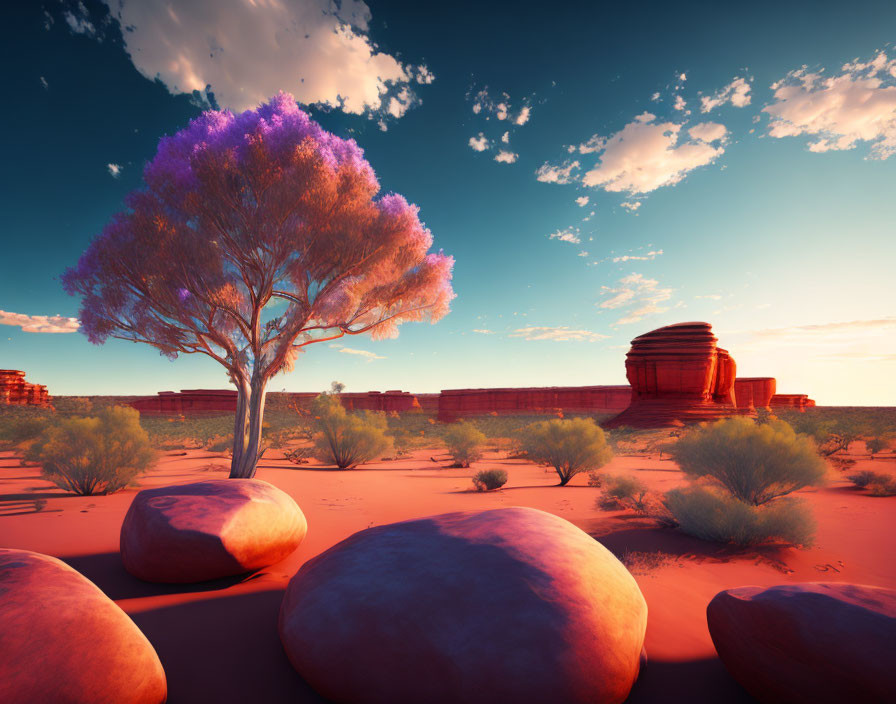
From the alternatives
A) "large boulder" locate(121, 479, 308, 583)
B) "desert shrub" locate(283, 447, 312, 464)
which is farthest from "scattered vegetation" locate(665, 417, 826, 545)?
"desert shrub" locate(283, 447, 312, 464)

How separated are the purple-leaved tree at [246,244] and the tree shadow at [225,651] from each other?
5.95m

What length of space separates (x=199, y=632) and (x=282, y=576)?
3.33 feet

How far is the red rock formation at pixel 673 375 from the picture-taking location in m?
25.3

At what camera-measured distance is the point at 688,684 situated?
2188 millimetres

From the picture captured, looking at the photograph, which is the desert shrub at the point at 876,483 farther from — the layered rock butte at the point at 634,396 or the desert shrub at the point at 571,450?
the layered rock butte at the point at 634,396

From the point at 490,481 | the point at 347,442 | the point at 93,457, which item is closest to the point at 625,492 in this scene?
the point at 490,481

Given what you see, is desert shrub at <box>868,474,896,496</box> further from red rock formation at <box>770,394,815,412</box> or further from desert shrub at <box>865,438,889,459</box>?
red rock formation at <box>770,394,815,412</box>

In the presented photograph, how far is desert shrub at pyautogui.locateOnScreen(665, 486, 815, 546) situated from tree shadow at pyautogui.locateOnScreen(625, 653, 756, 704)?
97.1 inches

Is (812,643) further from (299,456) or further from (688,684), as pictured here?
(299,456)

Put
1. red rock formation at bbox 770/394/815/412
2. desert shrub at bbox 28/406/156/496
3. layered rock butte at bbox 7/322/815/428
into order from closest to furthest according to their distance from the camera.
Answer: desert shrub at bbox 28/406/156/496 < layered rock butte at bbox 7/322/815/428 < red rock formation at bbox 770/394/815/412

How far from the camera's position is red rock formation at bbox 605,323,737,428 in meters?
25.3

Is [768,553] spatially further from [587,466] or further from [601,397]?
[601,397]

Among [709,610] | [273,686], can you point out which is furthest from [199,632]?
[709,610]

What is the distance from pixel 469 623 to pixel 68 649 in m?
1.83
